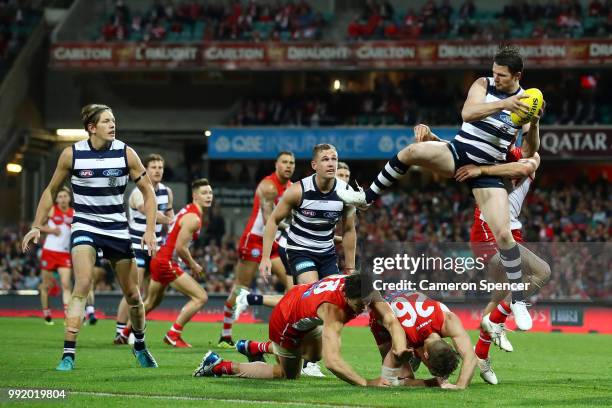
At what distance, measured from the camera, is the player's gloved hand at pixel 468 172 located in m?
10.3

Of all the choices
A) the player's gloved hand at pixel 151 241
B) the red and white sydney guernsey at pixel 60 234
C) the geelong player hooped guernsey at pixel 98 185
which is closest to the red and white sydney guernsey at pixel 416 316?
the player's gloved hand at pixel 151 241

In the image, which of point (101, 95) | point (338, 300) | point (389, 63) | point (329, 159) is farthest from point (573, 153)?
point (338, 300)

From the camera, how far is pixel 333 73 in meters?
36.0

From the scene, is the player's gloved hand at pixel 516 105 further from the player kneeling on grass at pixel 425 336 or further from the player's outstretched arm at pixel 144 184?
the player's outstretched arm at pixel 144 184

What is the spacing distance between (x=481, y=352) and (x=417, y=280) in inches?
48.6

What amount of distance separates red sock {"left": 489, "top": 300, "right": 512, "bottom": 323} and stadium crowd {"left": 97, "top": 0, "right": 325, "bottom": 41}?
2391 centimetres

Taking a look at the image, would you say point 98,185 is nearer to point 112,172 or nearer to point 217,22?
point 112,172

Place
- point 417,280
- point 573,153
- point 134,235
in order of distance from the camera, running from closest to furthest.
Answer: point 417,280 < point 134,235 < point 573,153

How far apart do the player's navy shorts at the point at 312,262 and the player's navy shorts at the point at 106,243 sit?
1895 mm

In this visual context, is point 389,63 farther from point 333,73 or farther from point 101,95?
point 101,95

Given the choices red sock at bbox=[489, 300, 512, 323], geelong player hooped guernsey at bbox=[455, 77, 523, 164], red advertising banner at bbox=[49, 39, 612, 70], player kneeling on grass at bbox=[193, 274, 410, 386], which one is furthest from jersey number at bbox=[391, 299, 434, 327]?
red advertising banner at bbox=[49, 39, 612, 70]

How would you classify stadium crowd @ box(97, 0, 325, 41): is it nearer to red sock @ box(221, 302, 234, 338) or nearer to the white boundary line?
red sock @ box(221, 302, 234, 338)

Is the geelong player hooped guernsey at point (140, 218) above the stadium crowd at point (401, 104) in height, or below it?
below

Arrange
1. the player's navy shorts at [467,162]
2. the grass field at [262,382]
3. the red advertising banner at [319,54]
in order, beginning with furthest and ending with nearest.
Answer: the red advertising banner at [319,54] < the player's navy shorts at [467,162] < the grass field at [262,382]
